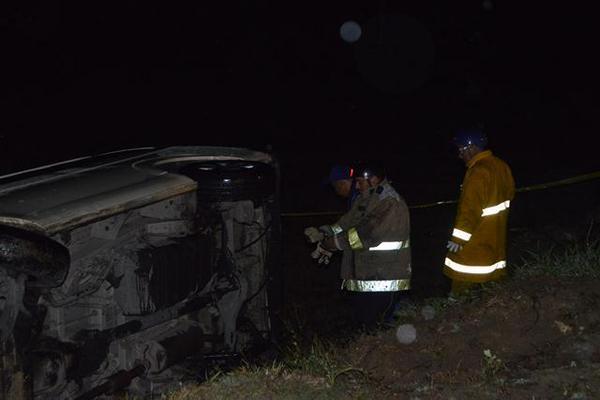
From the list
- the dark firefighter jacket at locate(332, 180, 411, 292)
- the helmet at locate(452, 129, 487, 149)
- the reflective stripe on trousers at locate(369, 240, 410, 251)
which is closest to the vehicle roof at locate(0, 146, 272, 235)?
the dark firefighter jacket at locate(332, 180, 411, 292)

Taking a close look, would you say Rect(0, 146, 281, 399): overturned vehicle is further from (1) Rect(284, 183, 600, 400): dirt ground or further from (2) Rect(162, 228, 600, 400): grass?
(1) Rect(284, 183, 600, 400): dirt ground

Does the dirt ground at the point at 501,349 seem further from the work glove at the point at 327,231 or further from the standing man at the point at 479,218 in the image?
the work glove at the point at 327,231

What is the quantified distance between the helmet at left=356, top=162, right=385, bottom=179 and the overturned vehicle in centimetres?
61

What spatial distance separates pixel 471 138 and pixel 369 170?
739 millimetres

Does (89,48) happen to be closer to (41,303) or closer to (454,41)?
(454,41)

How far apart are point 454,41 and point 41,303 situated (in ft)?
79.7

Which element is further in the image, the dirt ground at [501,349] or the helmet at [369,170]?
the helmet at [369,170]

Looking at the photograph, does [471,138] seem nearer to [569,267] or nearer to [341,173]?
[341,173]

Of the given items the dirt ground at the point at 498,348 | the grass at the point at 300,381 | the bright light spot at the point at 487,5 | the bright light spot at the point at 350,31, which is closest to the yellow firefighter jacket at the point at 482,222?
the dirt ground at the point at 498,348

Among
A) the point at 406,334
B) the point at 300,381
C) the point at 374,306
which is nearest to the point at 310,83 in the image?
the point at 374,306

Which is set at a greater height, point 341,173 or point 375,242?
point 341,173

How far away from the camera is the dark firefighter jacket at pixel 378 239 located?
553cm

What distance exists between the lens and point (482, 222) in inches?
218

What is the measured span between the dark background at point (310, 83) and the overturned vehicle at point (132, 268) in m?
6.83
